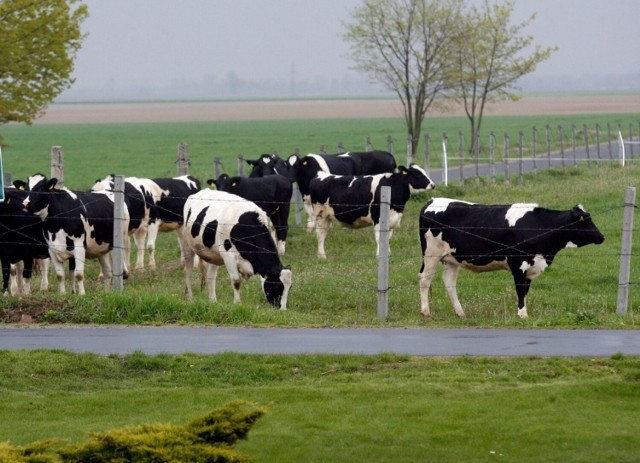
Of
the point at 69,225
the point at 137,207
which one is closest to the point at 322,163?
the point at 137,207

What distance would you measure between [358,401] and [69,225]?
10088 millimetres

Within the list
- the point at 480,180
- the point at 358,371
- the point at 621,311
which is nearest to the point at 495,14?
the point at 480,180

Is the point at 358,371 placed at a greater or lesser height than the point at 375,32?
lesser

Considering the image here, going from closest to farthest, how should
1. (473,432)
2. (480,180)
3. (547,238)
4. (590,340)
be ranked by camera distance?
(473,432) → (590,340) → (547,238) → (480,180)

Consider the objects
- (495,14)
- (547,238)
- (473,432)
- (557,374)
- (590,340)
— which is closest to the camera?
(473,432)

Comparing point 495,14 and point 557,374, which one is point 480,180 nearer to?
point 495,14

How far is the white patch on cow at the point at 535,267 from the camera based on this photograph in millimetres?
19047

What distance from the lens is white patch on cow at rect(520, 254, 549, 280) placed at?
62.5 ft

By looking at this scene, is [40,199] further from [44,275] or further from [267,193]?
[267,193]

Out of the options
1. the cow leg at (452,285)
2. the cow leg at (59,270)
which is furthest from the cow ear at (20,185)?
the cow leg at (452,285)

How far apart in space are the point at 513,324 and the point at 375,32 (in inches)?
1321

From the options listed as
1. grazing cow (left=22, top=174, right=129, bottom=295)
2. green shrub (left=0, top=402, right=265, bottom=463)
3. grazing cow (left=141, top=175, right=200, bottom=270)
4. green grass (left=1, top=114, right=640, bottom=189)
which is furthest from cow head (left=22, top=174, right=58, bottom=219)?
green grass (left=1, top=114, right=640, bottom=189)

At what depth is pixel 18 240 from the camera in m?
21.4

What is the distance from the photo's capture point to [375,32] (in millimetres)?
49562
